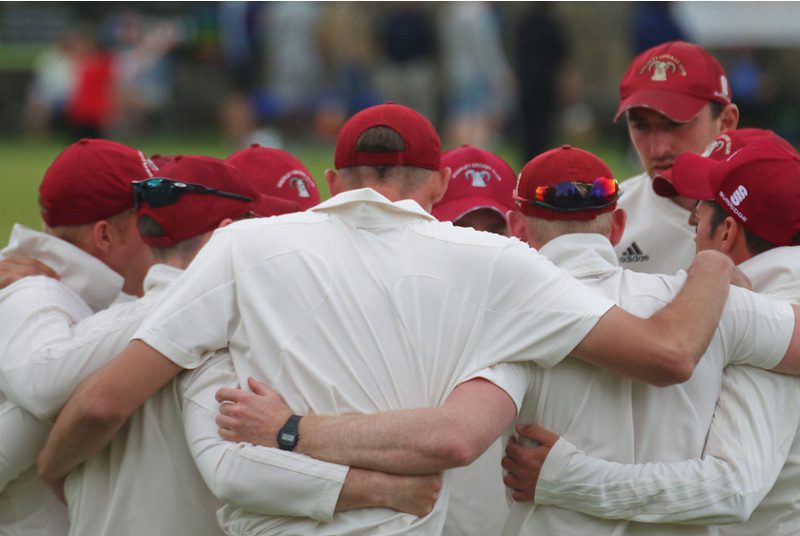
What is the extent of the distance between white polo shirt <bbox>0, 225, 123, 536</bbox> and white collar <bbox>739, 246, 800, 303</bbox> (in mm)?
2130

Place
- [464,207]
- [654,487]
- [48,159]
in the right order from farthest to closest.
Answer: [48,159] → [464,207] → [654,487]

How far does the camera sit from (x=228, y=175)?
14.2 ft

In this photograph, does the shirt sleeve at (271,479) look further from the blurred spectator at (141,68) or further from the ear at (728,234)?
the blurred spectator at (141,68)

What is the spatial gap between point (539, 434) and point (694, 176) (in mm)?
1067

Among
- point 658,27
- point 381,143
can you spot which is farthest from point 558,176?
point 658,27

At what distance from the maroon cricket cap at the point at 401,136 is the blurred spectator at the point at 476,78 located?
16.2 metres

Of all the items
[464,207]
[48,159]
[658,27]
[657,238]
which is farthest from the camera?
[48,159]

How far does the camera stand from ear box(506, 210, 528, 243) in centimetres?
411

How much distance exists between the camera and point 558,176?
397 centimetres

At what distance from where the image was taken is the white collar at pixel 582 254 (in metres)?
3.88

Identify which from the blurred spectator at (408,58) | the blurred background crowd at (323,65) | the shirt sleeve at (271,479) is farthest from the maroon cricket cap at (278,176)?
the blurred spectator at (408,58)

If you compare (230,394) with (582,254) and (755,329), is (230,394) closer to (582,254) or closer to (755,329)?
(582,254)

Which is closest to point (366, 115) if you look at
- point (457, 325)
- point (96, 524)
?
point (457, 325)

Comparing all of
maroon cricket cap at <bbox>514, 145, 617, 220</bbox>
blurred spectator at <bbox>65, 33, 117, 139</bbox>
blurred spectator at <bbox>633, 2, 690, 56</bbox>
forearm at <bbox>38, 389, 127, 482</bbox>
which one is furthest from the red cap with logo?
blurred spectator at <bbox>65, 33, 117, 139</bbox>
